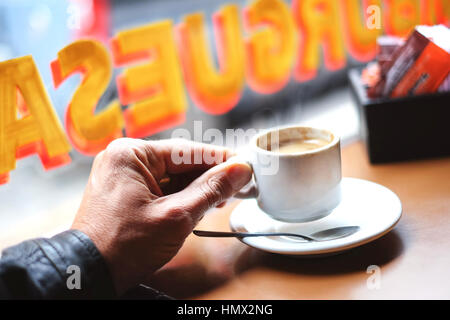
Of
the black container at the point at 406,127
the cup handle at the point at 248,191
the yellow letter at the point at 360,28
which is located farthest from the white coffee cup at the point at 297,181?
the yellow letter at the point at 360,28

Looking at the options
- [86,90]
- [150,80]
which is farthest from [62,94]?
[150,80]

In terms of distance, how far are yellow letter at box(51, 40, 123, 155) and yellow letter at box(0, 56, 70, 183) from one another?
0.05 meters

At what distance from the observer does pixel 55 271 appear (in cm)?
69

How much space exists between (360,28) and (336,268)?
46.6 inches

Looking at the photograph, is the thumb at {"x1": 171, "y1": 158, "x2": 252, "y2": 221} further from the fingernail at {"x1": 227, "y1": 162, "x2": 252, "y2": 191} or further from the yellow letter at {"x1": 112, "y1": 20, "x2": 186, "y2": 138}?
the yellow letter at {"x1": 112, "y1": 20, "x2": 186, "y2": 138}

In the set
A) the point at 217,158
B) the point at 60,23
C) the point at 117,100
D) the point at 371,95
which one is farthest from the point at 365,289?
the point at 60,23

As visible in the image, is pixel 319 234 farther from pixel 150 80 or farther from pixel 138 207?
pixel 150 80

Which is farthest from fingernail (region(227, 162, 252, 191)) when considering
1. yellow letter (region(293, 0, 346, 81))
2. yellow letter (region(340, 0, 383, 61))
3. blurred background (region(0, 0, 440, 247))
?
yellow letter (region(340, 0, 383, 61))

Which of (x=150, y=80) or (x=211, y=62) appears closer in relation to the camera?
(x=150, y=80)

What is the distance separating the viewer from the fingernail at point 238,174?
0.82 metres

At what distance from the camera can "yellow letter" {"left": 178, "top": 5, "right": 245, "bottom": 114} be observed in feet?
4.32

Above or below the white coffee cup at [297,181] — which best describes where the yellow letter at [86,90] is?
above

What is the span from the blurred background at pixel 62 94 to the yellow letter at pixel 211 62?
0.07 m

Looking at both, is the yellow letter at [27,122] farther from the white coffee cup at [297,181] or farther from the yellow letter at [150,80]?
→ the white coffee cup at [297,181]
